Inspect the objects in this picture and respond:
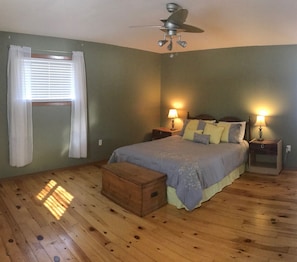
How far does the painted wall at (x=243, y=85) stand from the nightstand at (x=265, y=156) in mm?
271

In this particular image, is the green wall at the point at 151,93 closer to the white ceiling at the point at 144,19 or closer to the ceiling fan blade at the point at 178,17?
the white ceiling at the point at 144,19

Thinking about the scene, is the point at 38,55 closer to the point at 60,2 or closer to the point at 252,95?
the point at 60,2

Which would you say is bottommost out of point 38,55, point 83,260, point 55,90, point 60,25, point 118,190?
point 83,260

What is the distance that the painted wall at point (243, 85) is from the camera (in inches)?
188

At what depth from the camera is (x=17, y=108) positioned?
418cm

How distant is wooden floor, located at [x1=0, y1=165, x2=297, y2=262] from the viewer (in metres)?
2.44

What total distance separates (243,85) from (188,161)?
8.10 ft

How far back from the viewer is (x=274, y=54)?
480cm

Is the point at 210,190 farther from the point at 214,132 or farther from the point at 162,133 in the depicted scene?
the point at 162,133

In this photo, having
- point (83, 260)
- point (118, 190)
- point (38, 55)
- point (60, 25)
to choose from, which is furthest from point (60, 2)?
point (83, 260)

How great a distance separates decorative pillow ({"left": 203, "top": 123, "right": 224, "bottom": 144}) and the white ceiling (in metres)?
1.54

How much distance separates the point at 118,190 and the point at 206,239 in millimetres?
1303

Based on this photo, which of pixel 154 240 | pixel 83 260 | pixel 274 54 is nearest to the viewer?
pixel 83 260

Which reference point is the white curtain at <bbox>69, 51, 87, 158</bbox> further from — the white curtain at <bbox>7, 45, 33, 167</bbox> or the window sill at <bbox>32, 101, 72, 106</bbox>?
the white curtain at <bbox>7, 45, 33, 167</bbox>
